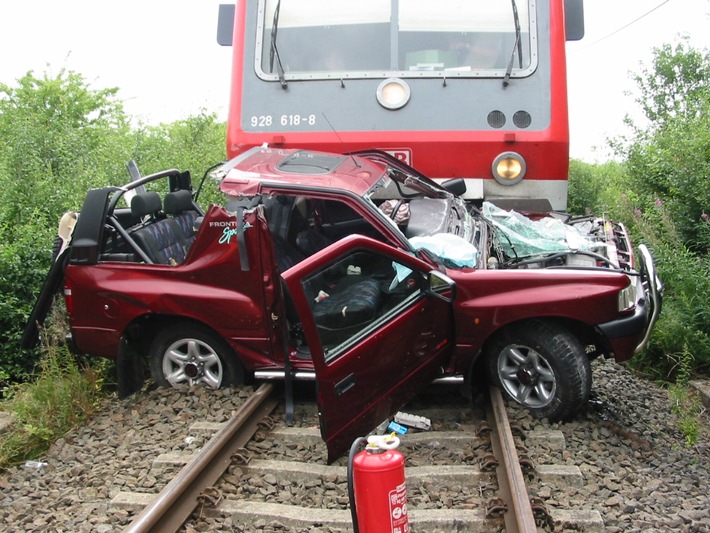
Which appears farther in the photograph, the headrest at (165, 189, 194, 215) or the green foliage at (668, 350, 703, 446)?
the headrest at (165, 189, 194, 215)

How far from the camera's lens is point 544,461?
193 inches

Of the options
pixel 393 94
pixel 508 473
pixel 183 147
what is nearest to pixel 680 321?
pixel 393 94

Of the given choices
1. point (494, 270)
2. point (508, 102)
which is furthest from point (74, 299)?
point (508, 102)

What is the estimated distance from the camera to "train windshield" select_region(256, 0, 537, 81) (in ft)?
26.1

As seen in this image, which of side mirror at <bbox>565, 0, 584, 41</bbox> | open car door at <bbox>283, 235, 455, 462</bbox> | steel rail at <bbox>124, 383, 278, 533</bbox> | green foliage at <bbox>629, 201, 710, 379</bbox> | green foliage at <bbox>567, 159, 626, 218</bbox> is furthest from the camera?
green foliage at <bbox>567, 159, 626, 218</bbox>

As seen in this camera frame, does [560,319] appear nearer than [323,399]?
No

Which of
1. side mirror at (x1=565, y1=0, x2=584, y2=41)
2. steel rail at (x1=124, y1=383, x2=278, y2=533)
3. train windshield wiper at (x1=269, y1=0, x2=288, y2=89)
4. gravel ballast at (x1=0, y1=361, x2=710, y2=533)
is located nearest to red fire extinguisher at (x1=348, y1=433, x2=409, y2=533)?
gravel ballast at (x1=0, y1=361, x2=710, y2=533)

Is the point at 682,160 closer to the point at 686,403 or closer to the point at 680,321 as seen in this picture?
the point at 680,321

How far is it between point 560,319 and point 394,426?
1305mm

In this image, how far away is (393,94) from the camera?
781 centimetres

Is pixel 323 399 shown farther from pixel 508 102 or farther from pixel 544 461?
pixel 508 102

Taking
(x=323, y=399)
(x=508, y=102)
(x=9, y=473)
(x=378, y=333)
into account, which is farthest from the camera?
(x=508, y=102)

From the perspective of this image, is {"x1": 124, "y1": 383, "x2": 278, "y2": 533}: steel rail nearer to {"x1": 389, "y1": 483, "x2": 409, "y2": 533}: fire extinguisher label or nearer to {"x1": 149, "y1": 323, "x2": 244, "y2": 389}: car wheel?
{"x1": 149, "y1": 323, "x2": 244, "y2": 389}: car wheel

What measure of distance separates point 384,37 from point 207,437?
437 cm
